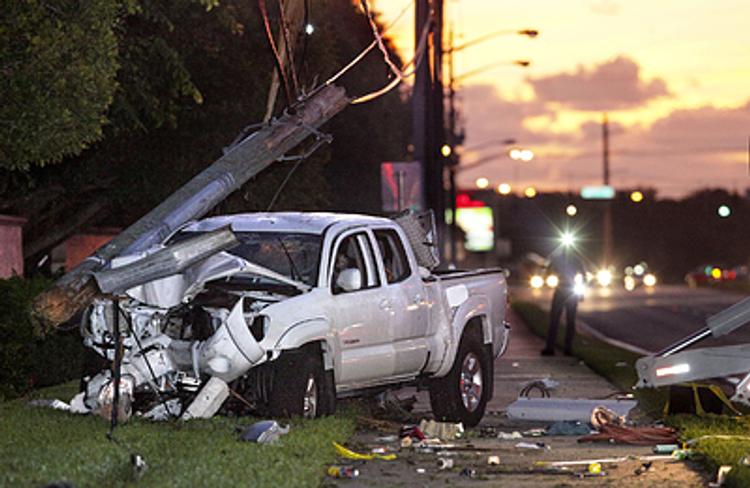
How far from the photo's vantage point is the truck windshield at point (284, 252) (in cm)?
1502

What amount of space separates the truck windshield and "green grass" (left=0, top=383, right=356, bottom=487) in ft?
4.46

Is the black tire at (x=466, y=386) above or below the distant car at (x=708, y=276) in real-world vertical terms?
above

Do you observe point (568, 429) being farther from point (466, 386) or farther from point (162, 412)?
Result: point (162, 412)

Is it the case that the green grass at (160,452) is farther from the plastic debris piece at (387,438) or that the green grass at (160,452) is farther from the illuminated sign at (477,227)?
Result: the illuminated sign at (477,227)

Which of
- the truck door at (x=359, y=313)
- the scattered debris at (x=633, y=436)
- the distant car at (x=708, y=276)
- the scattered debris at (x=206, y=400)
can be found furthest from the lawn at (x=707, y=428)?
the distant car at (x=708, y=276)

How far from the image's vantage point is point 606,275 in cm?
8994

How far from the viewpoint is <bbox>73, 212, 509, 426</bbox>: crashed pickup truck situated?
13789 millimetres

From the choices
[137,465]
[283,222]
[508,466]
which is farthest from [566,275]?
[137,465]

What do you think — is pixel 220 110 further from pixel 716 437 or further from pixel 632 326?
pixel 632 326

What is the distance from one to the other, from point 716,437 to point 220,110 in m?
16.5

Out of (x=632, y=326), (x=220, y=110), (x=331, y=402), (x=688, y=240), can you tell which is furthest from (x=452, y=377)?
(x=688, y=240)

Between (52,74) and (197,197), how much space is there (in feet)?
8.45

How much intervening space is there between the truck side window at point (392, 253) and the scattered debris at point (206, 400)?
2818 mm

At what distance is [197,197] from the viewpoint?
18609 mm
